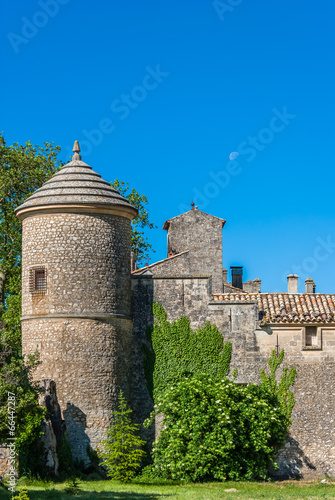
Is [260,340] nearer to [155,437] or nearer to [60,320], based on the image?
[155,437]

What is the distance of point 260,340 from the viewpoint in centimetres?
2802

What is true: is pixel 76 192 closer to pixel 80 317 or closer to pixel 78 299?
pixel 78 299

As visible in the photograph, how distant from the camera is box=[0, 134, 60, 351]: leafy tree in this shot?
3641 cm

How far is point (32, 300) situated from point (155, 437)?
21.5ft

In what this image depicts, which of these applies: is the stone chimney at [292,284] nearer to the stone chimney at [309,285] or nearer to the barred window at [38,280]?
the stone chimney at [309,285]

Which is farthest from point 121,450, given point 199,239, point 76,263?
point 199,239

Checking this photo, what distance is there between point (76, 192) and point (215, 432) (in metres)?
9.32

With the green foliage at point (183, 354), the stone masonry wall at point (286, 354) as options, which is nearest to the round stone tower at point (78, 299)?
the green foliage at point (183, 354)

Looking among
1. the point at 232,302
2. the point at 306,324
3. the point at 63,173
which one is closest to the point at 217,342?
the point at 232,302

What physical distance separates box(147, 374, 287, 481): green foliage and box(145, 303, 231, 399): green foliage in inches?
35.6

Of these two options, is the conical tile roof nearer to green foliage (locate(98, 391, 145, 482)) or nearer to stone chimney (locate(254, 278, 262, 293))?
green foliage (locate(98, 391, 145, 482))

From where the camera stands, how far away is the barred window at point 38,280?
2677cm

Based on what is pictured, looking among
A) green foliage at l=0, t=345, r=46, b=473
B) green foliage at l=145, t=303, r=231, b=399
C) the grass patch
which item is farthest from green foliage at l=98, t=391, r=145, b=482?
green foliage at l=0, t=345, r=46, b=473

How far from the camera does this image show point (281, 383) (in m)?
27.8
